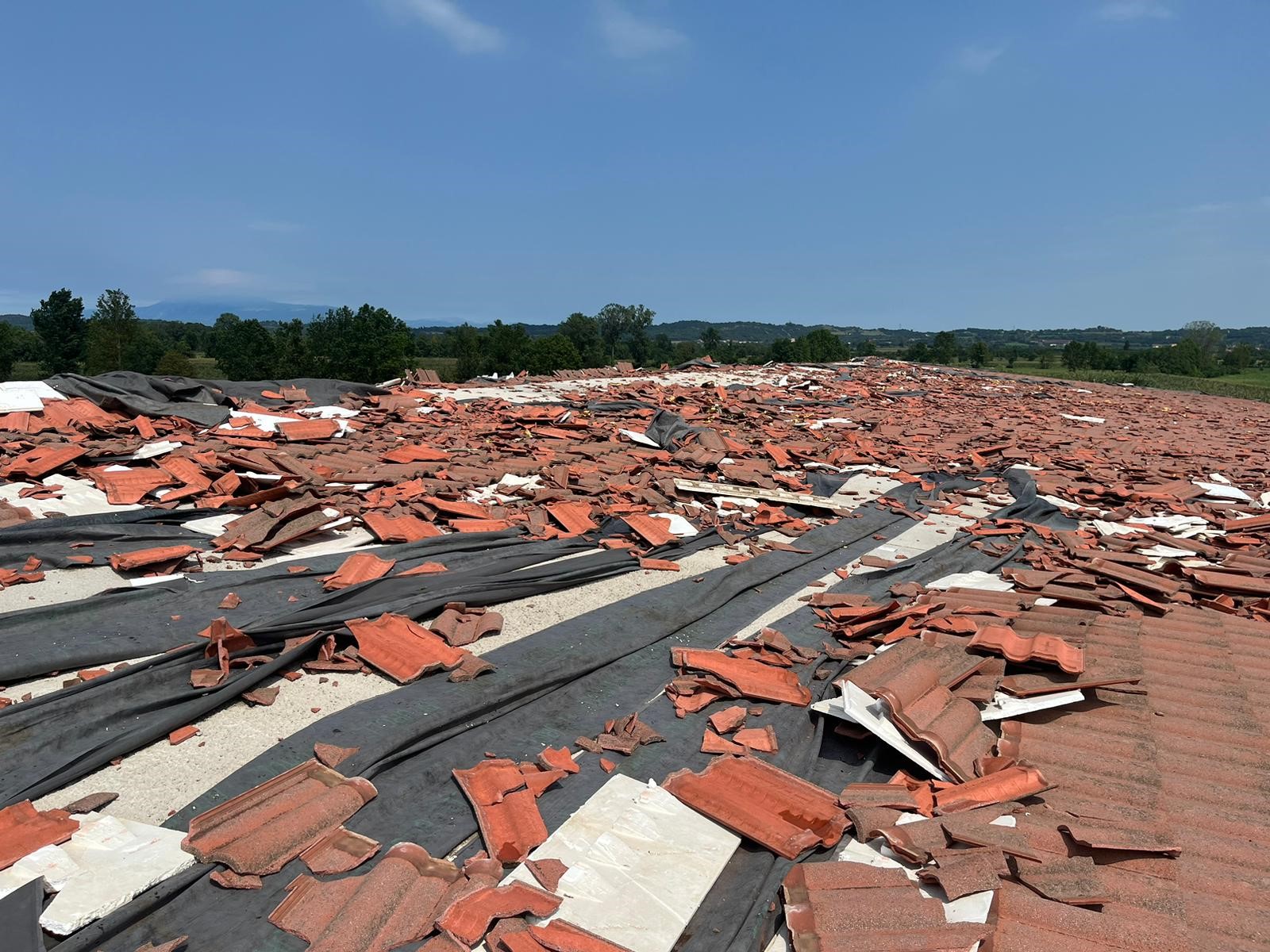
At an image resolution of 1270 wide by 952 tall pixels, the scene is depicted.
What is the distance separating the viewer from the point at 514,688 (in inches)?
167

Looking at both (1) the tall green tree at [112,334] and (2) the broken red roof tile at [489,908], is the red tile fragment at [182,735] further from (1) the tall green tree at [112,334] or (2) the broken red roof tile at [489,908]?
(1) the tall green tree at [112,334]

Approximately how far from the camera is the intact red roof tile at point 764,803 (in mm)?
3061

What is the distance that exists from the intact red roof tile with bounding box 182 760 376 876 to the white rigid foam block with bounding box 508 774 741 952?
85 centimetres

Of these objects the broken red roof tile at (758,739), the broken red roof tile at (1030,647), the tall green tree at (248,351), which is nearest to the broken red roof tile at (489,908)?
the broken red roof tile at (758,739)

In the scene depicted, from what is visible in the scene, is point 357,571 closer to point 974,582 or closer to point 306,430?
point 306,430

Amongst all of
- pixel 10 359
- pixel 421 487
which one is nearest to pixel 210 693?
pixel 421 487

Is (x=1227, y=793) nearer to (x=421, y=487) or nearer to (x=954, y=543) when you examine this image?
(x=954, y=543)

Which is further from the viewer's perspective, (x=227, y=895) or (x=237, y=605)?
(x=237, y=605)

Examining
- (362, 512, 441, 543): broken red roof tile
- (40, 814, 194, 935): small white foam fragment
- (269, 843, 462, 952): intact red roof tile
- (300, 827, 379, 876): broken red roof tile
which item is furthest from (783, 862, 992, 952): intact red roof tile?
(362, 512, 441, 543): broken red roof tile

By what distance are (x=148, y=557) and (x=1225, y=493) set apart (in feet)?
41.8

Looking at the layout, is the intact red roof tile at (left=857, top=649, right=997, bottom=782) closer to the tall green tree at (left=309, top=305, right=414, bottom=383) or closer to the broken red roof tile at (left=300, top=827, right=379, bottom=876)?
the broken red roof tile at (left=300, top=827, right=379, bottom=876)

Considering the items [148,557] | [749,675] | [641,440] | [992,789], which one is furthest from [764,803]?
[641,440]

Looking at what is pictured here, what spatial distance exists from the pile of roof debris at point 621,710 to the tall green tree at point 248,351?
64709mm

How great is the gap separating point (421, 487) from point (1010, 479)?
8.24 m
